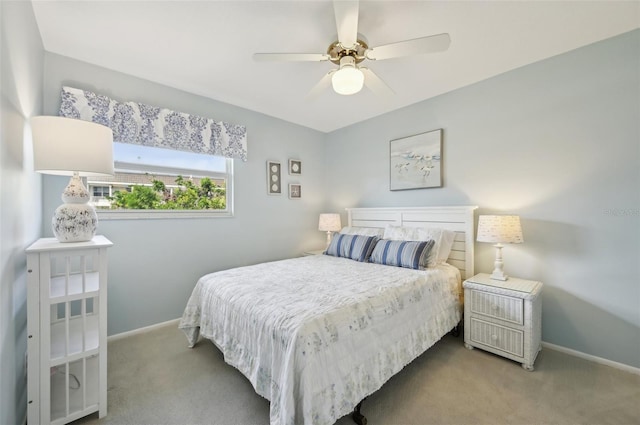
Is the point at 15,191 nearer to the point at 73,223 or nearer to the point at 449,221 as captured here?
the point at 73,223

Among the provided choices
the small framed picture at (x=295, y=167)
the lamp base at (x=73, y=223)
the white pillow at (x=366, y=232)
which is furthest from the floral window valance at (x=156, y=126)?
the white pillow at (x=366, y=232)

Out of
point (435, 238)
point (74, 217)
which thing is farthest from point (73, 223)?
point (435, 238)

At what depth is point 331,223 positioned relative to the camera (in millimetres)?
3846

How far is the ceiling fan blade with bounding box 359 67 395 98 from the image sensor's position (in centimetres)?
198

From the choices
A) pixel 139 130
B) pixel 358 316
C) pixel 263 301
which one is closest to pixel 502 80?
pixel 358 316

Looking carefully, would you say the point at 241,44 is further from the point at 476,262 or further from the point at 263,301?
the point at 476,262

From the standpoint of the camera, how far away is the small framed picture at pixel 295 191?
3908mm

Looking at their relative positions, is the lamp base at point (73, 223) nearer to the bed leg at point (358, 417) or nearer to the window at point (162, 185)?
the window at point (162, 185)

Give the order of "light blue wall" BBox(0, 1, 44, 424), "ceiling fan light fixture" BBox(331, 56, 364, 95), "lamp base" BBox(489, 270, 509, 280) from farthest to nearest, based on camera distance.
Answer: "lamp base" BBox(489, 270, 509, 280), "ceiling fan light fixture" BBox(331, 56, 364, 95), "light blue wall" BBox(0, 1, 44, 424)

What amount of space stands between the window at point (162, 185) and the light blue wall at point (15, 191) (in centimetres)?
74

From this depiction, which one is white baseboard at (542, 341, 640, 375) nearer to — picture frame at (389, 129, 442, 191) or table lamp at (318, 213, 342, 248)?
picture frame at (389, 129, 442, 191)

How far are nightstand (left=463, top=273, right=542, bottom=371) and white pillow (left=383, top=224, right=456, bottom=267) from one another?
0.37 m

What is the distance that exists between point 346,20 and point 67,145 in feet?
5.77

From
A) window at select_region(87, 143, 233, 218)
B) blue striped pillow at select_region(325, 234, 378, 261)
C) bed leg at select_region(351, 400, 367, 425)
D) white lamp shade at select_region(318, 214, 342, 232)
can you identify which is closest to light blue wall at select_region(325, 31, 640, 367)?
blue striped pillow at select_region(325, 234, 378, 261)
